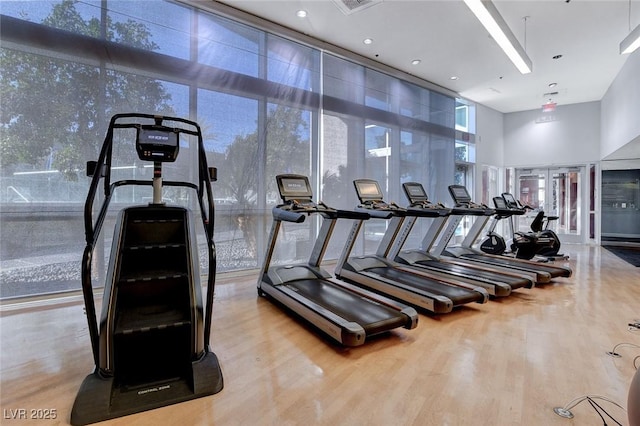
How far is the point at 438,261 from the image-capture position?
529 centimetres

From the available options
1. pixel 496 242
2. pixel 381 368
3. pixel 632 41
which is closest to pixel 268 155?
pixel 381 368

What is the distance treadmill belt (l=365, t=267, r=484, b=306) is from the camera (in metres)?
3.42

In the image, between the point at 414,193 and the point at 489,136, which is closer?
the point at 414,193

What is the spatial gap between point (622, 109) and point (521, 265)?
4.43 m

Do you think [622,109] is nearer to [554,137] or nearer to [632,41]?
[554,137]

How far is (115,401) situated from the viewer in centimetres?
176

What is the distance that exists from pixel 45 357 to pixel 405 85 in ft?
23.9

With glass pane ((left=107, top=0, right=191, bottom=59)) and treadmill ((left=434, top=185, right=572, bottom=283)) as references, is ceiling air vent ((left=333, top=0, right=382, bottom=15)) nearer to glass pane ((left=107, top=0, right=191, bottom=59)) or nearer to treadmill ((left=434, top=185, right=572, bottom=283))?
glass pane ((left=107, top=0, right=191, bottom=59))

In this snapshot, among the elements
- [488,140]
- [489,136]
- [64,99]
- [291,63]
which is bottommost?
[64,99]

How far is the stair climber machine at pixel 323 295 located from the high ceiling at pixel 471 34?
2758 millimetres

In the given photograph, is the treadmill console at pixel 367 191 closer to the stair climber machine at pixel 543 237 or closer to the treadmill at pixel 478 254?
the treadmill at pixel 478 254

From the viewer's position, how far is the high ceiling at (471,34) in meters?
4.56

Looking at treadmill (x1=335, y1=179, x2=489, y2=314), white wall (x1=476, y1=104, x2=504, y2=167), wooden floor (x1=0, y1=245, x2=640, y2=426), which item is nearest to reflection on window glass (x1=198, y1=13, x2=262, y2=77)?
treadmill (x1=335, y1=179, x2=489, y2=314)

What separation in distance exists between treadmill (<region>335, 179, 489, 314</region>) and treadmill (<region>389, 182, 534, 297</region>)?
287 mm
